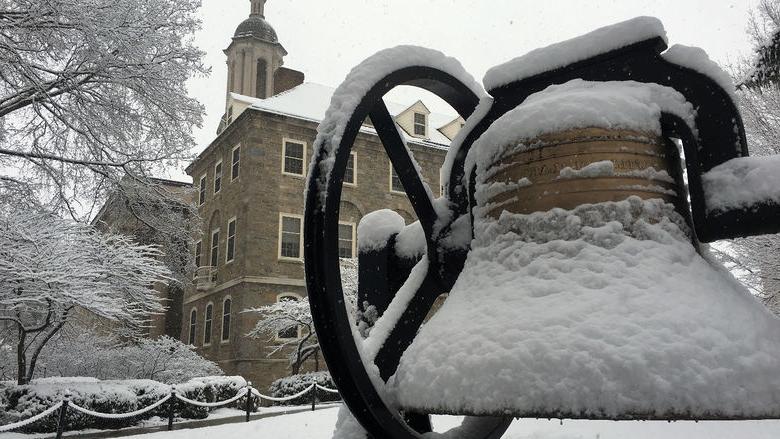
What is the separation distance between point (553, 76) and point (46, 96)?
10227mm

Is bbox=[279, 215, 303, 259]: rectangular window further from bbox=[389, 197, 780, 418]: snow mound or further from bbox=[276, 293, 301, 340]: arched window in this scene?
bbox=[389, 197, 780, 418]: snow mound

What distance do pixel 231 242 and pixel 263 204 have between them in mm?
2423

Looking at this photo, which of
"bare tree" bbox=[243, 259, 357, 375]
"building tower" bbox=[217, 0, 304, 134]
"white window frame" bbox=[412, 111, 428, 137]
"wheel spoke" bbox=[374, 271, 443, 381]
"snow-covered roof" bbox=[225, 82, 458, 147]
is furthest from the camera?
"building tower" bbox=[217, 0, 304, 134]

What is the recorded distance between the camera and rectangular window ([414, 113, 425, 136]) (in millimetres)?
26578

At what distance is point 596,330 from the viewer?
109 centimetres

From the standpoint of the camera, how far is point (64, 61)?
10.2 metres

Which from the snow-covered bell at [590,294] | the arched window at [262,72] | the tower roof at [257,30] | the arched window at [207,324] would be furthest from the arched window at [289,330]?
the tower roof at [257,30]

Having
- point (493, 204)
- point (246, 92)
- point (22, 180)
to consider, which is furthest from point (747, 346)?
point (246, 92)

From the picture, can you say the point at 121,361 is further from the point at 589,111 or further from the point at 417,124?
the point at 589,111

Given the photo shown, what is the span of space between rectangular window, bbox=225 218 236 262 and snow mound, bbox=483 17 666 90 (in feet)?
74.3

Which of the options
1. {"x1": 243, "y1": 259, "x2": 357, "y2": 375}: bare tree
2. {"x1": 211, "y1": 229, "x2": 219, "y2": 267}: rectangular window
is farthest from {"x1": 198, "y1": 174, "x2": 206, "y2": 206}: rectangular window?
{"x1": 243, "y1": 259, "x2": 357, "y2": 375}: bare tree

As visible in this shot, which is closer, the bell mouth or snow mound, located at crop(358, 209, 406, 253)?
the bell mouth

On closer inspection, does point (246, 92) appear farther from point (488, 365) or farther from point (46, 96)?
point (488, 365)

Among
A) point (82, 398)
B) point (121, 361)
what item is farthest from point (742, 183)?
point (121, 361)
